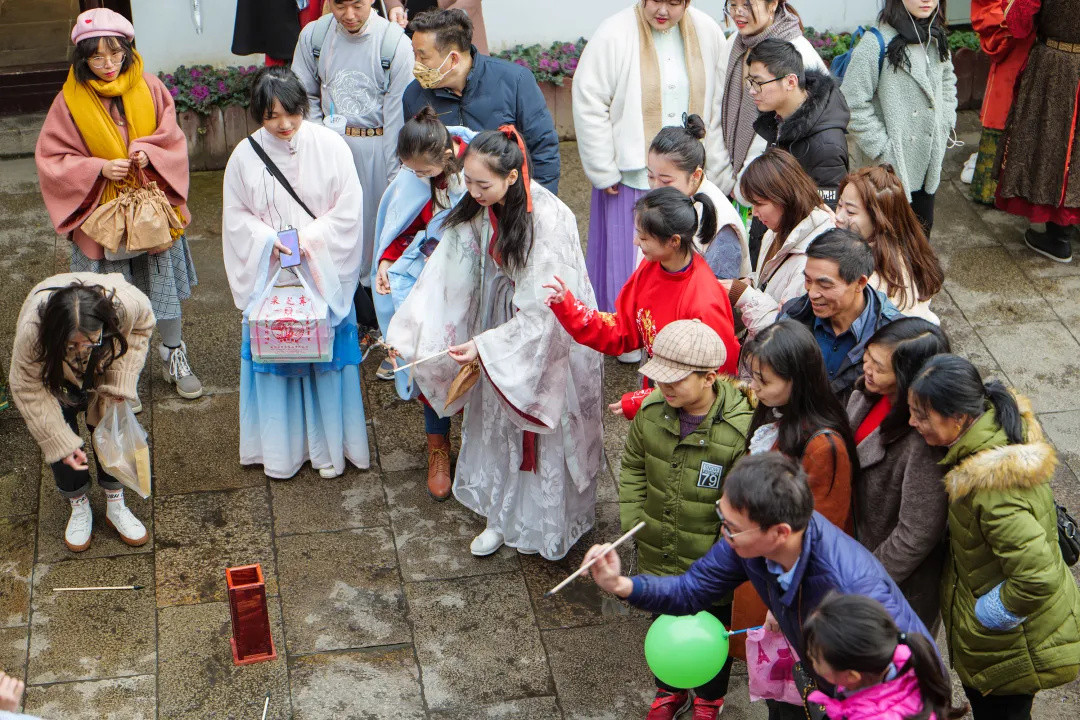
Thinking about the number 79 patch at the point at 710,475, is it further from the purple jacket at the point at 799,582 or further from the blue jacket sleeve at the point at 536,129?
the blue jacket sleeve at the point at 536,129

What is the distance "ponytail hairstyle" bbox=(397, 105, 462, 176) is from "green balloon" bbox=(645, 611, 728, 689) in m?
2.29

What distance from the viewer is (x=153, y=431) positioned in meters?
5.86

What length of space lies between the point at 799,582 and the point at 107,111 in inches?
148

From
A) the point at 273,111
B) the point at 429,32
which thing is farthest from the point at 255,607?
the point at 429,32

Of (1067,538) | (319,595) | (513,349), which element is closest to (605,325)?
(513,349)

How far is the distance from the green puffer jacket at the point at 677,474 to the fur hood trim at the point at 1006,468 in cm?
77

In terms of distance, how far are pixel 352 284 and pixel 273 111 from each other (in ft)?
2.65

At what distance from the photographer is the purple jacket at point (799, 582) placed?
3.10m

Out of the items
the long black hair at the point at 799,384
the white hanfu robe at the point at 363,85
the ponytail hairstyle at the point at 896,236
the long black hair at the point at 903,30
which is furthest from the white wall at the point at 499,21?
the long black hair at the point at 799,384

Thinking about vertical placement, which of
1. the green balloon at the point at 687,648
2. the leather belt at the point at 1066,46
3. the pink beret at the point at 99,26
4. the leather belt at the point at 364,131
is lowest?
the green balloon at the point at 687,648

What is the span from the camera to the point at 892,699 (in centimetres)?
284

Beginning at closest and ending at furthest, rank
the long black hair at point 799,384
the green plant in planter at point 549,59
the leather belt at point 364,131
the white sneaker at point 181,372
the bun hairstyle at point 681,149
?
the long black hair at point 799,384 < the bun hairstyle at point 681,149 < the white sneaker at point 181,372 < the leather belt at point 364,131 < the green plant in planter at point 549,59

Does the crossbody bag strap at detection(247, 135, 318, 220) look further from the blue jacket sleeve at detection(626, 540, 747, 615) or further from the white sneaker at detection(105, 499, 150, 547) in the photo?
the blue jacket sleeve at detection(626, 540, 747, 615)

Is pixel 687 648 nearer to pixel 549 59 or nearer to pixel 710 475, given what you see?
pixel 710 475
